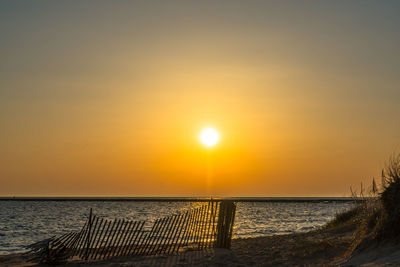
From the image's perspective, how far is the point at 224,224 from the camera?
15.6 meters

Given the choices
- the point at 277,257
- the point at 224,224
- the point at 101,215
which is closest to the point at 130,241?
the point at 224,224

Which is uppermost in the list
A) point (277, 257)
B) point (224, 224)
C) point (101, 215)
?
point (101, 215)

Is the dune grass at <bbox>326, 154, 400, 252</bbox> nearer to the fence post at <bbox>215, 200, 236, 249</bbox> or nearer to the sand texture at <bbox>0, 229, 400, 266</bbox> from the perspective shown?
the sand texture at <bbox>0, 229, 400, 266</bbox>

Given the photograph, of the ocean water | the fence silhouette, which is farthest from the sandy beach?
the ocean water

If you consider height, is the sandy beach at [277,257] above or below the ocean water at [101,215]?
below

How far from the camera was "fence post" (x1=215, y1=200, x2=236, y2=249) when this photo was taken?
15539 millimetres

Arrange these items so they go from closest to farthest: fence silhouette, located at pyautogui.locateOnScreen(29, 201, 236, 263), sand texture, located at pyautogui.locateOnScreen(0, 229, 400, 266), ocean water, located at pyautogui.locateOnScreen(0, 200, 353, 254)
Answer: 1. sand texture, located at pyautogui.locateOnScreen(0, 229, 400, 266)
2. fence silhouette, located at pyautogui.locateOnScreen(29, 201, 236, 263)
3. ocean water, located at pyautogui.locateOnScreen(0, 200, 353, 254)

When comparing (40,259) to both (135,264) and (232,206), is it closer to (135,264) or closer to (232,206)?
(135,264)

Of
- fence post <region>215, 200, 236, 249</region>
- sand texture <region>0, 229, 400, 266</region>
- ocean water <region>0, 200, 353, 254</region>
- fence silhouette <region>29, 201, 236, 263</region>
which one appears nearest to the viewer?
sand texture <region>0, 229, 400, 266</region>

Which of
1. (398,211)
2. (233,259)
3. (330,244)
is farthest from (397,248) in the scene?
(233,259)

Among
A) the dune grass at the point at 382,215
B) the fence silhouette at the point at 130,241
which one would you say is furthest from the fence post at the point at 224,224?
the dune grass at the point at 382,215

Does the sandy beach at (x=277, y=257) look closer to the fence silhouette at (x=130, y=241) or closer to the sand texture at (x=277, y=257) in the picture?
the sand texture at (x=277, y=257)

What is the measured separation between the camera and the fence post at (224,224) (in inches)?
612

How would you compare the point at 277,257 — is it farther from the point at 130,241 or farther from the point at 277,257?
the point at 130,241
